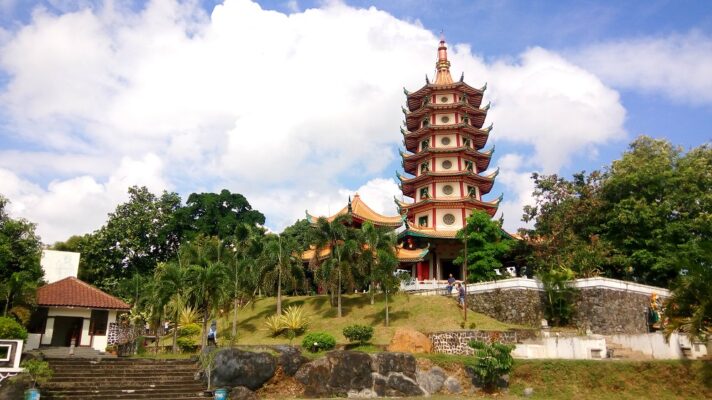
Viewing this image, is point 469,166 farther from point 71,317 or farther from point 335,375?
point 71,317

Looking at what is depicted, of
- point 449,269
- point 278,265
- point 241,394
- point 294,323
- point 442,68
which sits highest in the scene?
point 442,68

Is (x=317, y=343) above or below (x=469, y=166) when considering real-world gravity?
below

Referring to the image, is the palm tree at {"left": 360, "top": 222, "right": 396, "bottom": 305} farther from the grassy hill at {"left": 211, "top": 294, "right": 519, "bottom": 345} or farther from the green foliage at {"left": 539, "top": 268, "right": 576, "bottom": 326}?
the green foliage at {"left": 539, "top": 268, "right": 576, "bottom": 326}

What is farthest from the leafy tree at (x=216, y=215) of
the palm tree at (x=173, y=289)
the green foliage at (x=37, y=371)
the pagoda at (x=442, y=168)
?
the green foliage at (x=37, y=371)

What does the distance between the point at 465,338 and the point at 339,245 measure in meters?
9.61

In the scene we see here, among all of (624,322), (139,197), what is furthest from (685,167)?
(139,197)

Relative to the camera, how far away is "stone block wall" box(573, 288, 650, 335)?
29203 millimetres

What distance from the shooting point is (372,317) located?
32.0 m

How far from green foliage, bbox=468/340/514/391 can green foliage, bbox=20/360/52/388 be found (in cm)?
1517

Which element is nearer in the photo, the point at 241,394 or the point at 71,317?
the point at 241,394

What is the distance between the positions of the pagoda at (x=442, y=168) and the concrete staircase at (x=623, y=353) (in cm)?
1717

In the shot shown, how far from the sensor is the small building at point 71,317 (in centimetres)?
2720

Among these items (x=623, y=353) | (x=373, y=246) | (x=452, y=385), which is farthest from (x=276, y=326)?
(x=623, y=353)

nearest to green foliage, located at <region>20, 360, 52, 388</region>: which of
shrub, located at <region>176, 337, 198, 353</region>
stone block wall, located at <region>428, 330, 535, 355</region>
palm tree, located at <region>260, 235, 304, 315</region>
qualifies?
shrub, located at <region>176, 337, 198, 353</region>
